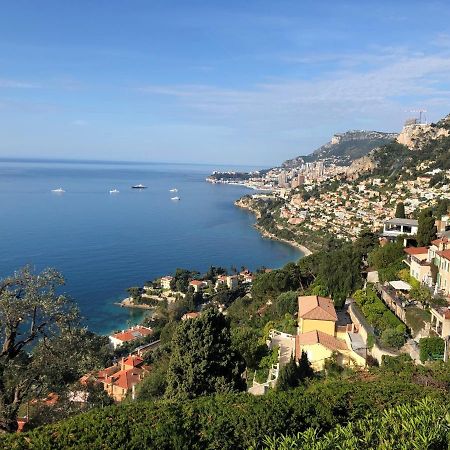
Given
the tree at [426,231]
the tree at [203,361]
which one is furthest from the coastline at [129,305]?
the tree at [203,361]

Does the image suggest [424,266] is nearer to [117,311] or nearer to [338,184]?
[117,311]

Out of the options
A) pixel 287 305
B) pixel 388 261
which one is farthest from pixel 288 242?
pixel 287 305

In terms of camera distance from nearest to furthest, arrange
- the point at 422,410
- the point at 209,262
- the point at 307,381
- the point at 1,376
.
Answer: the point at 422,410 < the point at 1,376 < the point at 307,381 < the point at 209,262

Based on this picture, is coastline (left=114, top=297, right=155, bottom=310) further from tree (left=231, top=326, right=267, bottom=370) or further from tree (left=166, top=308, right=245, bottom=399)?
tree (left=166, top=308, right=245, bottom=399)

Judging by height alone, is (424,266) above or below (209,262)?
above

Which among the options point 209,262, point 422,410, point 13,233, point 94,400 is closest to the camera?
point 422,410

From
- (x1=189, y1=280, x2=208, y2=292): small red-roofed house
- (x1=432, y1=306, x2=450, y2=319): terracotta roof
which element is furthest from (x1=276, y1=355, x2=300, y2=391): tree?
(x1=189, y1=280, x2=208, y2=292): small red-roofed house

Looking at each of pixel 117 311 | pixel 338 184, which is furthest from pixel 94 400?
pixel 338 184
